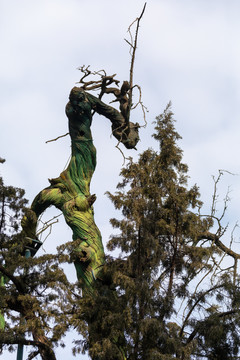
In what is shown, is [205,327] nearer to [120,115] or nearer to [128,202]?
[128,202]

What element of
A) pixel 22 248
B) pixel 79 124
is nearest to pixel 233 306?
pixel 22 248

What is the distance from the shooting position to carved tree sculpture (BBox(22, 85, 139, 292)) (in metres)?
11.4

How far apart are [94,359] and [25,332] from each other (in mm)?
1032

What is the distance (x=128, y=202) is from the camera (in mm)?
10086

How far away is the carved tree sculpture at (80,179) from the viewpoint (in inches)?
448

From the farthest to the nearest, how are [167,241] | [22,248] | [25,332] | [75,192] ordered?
[75,192], [167,241], [22,248], [25,332]

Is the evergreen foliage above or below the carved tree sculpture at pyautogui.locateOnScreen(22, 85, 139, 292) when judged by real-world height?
below

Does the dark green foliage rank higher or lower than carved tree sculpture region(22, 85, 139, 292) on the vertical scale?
lower

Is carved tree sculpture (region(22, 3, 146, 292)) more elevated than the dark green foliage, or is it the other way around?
carved tree sculpture (region(22, 3, 146, 292))

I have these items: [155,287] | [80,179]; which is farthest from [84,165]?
[155,287]

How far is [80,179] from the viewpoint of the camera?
1195cm

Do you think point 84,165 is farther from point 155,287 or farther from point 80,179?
point 155,287

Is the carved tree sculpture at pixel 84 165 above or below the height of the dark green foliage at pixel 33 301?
above

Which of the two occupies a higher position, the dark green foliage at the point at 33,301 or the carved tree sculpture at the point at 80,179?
the carved tree sculpture at the point at 80,179
